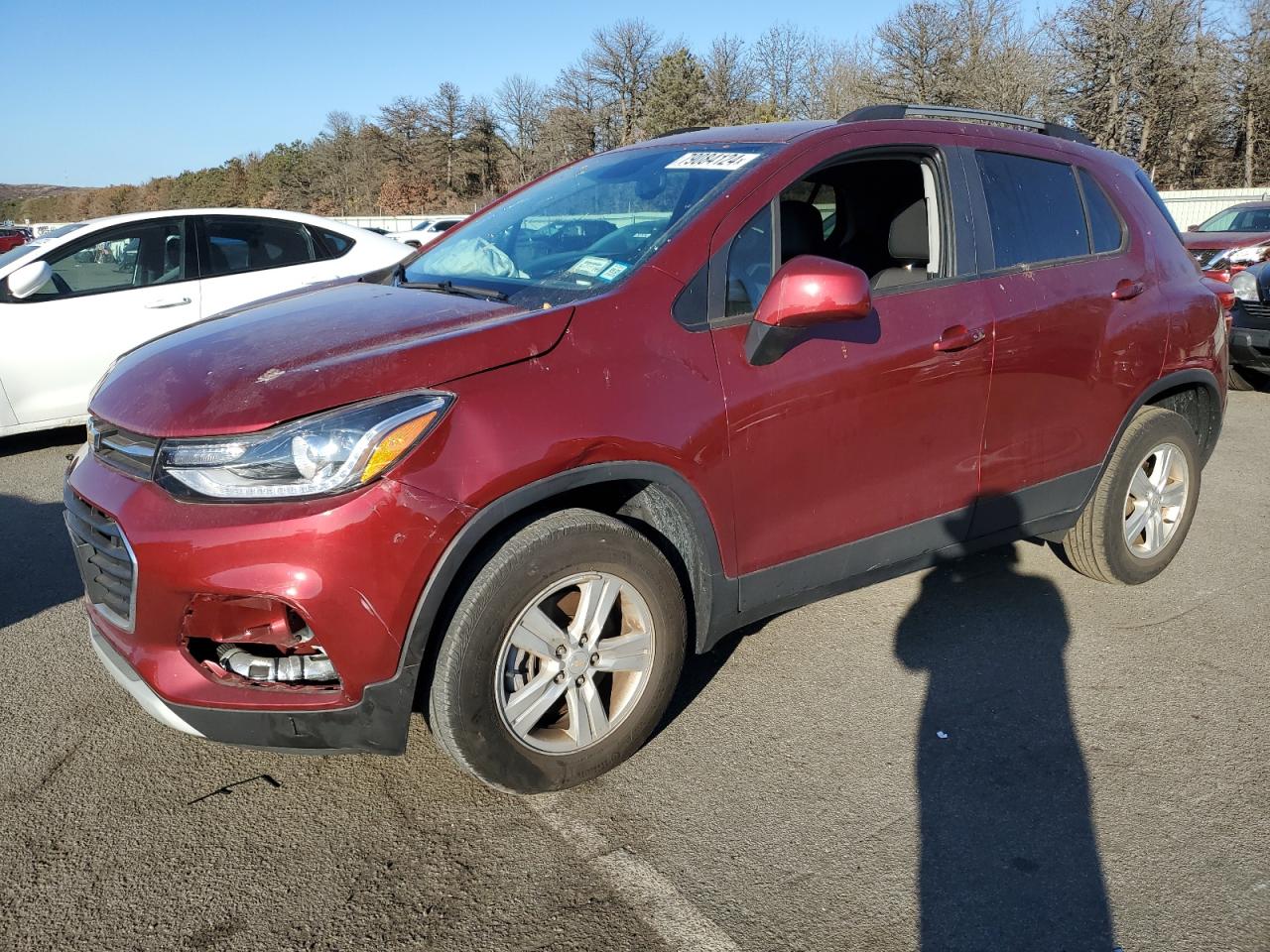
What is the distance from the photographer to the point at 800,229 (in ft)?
12.3

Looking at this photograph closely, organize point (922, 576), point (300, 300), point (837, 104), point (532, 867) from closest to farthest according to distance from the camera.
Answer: point (532, 867), point (300, 300), point (922, 576), point (837, 104)

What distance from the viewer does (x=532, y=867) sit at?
100 inches

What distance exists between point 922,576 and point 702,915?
2.55m

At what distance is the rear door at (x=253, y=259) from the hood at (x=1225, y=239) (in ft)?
38.1

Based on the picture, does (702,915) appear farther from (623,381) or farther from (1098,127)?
(1098,127)

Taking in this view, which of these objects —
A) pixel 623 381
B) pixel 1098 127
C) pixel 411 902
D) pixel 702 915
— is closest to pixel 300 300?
pixel 623 381

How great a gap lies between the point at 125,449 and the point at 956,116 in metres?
3.11

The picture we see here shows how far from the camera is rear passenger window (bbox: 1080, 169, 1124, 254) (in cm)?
405

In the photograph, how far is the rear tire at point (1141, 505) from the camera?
4.18m

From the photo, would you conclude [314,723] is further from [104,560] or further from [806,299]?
[806,299]

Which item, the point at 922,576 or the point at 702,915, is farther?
the point at 922,576

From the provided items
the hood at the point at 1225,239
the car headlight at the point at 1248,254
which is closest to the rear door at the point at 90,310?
the hood at the point at 1225,239

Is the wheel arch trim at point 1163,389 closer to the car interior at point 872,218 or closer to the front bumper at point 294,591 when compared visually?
the car interior at point 872,218

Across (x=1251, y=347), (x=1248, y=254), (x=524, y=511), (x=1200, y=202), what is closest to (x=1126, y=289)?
(x=524, y=511)
